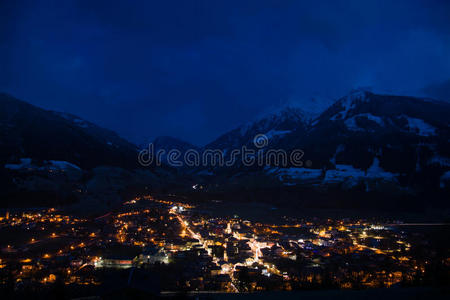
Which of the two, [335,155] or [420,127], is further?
[420,127]

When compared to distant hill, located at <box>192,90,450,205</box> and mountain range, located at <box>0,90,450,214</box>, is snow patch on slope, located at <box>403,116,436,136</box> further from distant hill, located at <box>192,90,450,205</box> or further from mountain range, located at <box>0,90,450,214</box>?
mountain range, located at <box>0,90,450,214</box>

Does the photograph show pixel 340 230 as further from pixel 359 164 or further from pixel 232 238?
pixel 359 164

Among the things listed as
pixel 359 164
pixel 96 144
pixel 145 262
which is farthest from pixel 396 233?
pixel 96 144

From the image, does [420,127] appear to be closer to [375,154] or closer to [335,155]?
[375,154]

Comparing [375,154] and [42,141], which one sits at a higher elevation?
[42,141]

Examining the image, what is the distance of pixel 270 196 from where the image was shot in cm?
5841

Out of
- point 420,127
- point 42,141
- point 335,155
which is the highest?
point 420,127

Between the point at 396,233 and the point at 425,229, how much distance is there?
3.92 meters

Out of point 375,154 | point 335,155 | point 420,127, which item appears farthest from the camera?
point 420,127

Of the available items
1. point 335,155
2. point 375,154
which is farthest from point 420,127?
point 335,155

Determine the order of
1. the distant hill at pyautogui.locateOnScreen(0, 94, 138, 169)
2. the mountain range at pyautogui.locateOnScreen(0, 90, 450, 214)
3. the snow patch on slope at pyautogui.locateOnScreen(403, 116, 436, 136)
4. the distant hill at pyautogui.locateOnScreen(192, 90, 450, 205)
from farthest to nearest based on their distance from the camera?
the snow patch on slope at pyautogui.locateOnScreen(403, 116, 436, 136)
the distant hill at pyautogui.locateOnScreen(0, 94, 138, 169)
the distant hill at pyautogui.locateOnScreen(192, 90, 450, 205)
the mountain range at pyautogui.locateOnScreen(0, 90, 450, 214)

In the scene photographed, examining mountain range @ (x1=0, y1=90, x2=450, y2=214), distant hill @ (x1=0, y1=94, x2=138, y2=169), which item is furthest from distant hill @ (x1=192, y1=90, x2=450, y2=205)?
distant hill @ (x1=0, y1=94, x2=138, y2=169)

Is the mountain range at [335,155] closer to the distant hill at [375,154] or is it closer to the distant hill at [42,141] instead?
the distant hill at [375,154]

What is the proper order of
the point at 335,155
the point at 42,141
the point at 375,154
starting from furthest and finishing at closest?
the point at 335,155 → the point at 375,154 → the point at 42,141
